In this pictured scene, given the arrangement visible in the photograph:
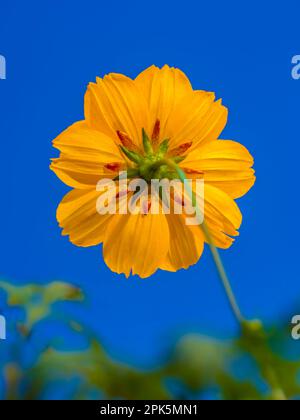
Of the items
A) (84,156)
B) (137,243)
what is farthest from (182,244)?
(84,156)

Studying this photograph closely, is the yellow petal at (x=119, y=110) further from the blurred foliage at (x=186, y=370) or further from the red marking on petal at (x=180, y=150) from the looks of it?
the blurred foliage at (x=186, y=370)

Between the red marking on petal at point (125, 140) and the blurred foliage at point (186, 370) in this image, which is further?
the red marking on petal at point (125, 140)

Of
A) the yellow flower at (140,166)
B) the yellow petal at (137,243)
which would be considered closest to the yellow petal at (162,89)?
the yellow flower at (140,166)

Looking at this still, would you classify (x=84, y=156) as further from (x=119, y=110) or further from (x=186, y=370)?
(x=186, y=370)

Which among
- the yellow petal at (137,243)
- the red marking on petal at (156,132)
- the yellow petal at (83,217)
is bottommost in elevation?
the yellow petal at (137,243)

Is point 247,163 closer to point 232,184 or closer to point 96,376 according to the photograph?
point 232,184

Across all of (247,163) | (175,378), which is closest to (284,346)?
(175,378)

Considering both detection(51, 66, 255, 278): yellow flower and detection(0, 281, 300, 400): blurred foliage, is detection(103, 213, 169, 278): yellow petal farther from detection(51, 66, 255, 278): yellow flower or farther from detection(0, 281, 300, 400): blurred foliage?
detection(0, 281, 300, 400): blurred foliage
